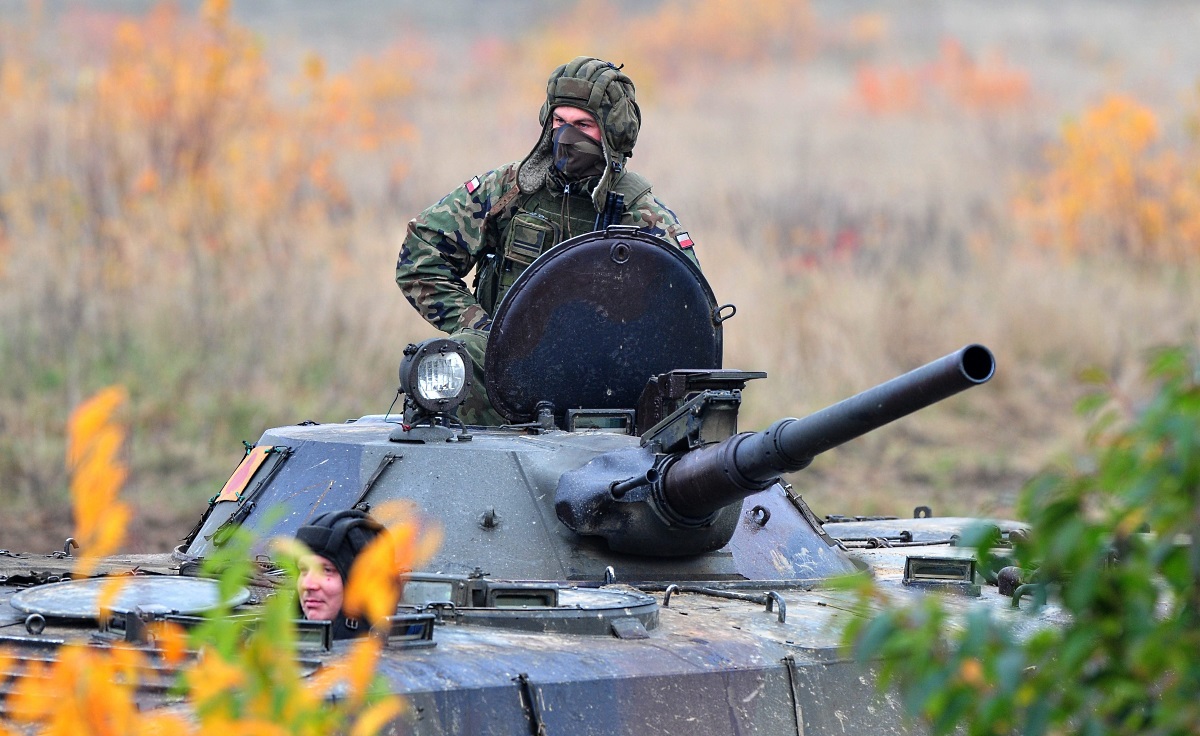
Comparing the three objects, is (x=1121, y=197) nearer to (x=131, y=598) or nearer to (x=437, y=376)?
(x=437, y=376)

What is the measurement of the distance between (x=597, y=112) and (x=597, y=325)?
42.8 inches

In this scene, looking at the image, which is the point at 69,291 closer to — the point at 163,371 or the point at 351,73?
the point at 163,371

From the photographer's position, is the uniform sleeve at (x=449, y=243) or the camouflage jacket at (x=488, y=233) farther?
the uniform sleeve at (x=449, y=243)

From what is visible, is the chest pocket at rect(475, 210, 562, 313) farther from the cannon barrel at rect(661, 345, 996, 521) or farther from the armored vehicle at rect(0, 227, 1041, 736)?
the cannon barrel at rect(661, 345, 996, 521)

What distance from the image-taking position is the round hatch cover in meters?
5.20

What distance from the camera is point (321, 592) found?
5133mm

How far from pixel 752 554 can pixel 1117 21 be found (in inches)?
1317

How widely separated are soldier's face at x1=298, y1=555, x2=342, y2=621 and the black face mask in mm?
2814

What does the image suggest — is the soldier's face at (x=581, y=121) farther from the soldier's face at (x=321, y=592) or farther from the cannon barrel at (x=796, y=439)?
the soldier's face at (x=321, y=592)

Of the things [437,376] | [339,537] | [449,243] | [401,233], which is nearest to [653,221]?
[449,243]

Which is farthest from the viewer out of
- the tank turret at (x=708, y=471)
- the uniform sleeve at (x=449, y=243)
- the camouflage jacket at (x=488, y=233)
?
the uniform sleeve at (x=449, y=243)

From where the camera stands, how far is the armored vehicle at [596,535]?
16.8 ft

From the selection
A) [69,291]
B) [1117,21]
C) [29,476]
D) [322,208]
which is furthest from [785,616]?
[1117,21]

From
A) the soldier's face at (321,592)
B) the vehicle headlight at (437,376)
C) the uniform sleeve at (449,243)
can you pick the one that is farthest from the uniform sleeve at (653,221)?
the soldier's face at (321,592)
